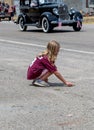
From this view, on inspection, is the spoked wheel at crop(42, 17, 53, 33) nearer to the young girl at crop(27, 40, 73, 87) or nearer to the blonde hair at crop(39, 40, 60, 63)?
the young girl at crop(27, 40, 73, 87)

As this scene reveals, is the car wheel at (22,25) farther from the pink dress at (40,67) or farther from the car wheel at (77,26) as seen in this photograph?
the pink dress at (40,67)

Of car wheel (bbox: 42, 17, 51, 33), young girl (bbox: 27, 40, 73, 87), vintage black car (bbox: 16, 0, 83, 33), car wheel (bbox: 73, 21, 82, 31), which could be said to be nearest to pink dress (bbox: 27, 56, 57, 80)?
young girl (bbox: 27, 40, 73, 87)

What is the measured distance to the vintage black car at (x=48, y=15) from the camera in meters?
27.0

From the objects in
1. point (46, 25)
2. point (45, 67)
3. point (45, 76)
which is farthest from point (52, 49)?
point (46, 25)

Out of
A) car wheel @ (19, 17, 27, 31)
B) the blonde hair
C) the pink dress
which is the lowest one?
car wheel @ (19, 17, 27, 31)

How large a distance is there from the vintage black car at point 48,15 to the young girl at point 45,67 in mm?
16543

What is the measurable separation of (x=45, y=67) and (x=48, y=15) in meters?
17.1

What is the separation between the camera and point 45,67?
993 centimetres

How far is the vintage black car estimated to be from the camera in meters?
27.0

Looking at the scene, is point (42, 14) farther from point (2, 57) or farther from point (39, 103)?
point (39, 103)

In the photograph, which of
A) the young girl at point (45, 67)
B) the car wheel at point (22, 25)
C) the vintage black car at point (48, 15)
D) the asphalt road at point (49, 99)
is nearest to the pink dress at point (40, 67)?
the young girl at point (45, 67)

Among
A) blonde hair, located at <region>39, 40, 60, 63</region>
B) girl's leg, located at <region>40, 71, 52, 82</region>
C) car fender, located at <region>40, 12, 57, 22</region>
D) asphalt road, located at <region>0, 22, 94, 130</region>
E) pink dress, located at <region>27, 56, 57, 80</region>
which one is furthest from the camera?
car fender, located at <region>40, 12, 57, 22</region>

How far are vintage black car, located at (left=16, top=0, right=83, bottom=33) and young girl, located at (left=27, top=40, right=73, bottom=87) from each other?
16543 millimetres

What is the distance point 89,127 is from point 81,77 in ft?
13.7
